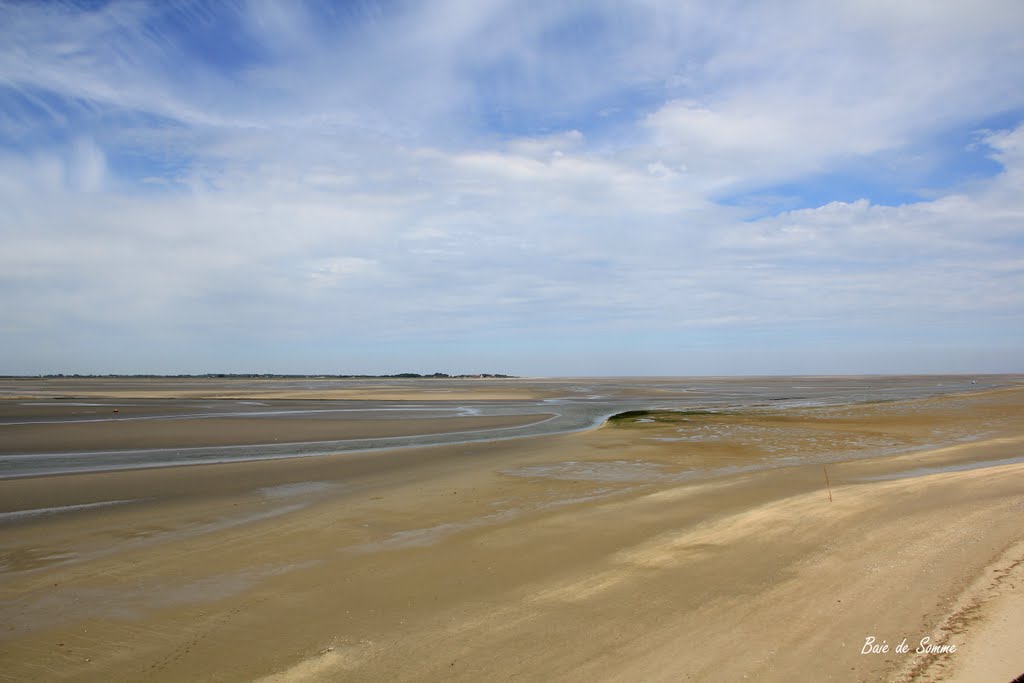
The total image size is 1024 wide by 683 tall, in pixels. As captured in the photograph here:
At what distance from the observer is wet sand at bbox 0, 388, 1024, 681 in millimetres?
4953

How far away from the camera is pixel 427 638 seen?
5.41 m

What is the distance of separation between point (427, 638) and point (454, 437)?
56.0 feet

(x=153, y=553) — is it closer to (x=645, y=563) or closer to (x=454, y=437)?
(x=645, y=563)

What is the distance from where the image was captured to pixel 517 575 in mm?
6992

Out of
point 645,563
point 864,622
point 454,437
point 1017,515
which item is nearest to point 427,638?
point 645,563

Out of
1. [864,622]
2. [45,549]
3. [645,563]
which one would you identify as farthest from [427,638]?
[45,549]

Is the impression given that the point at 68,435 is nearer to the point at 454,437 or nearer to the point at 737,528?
the point at 454,437

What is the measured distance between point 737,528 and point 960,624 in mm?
3506

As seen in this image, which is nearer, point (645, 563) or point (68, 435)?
point (645, 563)

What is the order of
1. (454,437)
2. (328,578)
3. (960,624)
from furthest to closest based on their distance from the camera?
(454,437) → (328,578) → (960,624)

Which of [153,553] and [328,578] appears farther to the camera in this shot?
[153,553]

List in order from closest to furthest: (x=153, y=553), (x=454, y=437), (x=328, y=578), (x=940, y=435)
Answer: (x=328, y=578) → (x=153, y=553) → (x=940, y=435) → (x=454, y=437)

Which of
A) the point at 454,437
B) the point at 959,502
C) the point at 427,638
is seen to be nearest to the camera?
the point at 427,638

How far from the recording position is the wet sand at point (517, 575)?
4953 millimetres
